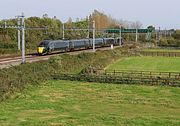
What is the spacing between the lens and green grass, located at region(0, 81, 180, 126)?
26.5 m

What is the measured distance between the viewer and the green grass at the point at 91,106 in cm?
2647

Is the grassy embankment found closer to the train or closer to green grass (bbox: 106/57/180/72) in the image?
green grass (bbox: 106/57/180/72)

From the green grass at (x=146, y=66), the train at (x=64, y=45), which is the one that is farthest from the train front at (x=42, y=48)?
the green grass at (x=146, y=66)

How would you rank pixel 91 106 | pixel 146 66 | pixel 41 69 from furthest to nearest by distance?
pixel 146 66 < pixel 41 69 < pixel 91 106

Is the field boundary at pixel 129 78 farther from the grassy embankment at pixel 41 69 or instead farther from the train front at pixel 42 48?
the train front at pixel 42 48

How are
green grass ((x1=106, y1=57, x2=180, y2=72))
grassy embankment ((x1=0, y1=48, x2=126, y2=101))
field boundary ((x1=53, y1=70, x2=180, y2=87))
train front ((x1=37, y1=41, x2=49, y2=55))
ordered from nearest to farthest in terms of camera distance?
grassy embankment ((x1=0, y1=48, x2=126, y2=101)) → field boundary ((x1=53, y1=70, x2=180, y2=87)) → green grass ((x1=106, y1=57, x2=180, y2=72)) → train front ((x1=37, y1=41, x2=49, y2=55))

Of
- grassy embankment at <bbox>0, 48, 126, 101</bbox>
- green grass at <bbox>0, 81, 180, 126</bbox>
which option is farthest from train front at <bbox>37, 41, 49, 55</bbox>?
green grass at <bbox>0, 81, 180, 126</bbox>

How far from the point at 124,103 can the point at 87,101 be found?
3.32 metres

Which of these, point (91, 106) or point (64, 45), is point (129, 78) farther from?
point (64, 45)

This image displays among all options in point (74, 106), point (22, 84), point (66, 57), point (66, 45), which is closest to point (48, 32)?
point (66, 45)

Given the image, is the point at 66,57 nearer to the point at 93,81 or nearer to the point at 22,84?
the point at 93,81

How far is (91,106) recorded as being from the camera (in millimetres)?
32875

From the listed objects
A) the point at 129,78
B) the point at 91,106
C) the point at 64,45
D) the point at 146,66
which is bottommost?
the point at 91,106

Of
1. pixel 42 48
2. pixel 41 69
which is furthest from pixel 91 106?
pixel 42 48
